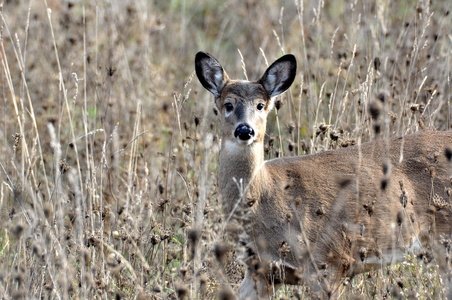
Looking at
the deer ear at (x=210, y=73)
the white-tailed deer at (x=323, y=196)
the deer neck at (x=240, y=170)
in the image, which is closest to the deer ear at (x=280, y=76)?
the white-tailed deer at (x=323, y=196)

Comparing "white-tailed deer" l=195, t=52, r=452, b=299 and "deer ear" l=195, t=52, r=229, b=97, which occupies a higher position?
"deer ear" l=195, t=52, r=229, b=97

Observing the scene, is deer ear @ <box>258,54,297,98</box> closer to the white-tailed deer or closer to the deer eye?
the white-tailed deer

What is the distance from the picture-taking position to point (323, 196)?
15.3ft

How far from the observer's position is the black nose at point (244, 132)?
176 inches

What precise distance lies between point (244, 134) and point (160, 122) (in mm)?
2932

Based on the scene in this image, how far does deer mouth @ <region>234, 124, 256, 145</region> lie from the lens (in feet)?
14.7

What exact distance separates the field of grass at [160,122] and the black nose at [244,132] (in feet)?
0.96

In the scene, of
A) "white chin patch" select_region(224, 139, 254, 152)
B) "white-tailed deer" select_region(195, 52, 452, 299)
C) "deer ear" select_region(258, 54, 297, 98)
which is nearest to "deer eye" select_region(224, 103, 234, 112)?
"white-tailed deer" select_region(195, 52, 452, 299)

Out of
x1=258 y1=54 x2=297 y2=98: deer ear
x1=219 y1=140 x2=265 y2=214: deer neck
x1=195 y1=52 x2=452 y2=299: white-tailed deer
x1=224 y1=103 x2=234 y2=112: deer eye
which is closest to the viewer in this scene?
x1=195 y1=52 x2=452 y2=299: white-tailed deer

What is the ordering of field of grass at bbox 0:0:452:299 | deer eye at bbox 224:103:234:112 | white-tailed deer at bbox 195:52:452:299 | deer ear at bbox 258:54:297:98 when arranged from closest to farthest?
field of grass at bbox 0:0:452:299 → white-tailed deer at bbox 195:52:452:299 → deer eye at bbox 224:103:234:112 → deer ear at bbox 258:54:297:98

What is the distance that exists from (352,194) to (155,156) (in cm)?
258

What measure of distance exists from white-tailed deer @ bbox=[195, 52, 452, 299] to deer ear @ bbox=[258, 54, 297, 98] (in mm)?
68

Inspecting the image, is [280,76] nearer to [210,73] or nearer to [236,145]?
[210,73]

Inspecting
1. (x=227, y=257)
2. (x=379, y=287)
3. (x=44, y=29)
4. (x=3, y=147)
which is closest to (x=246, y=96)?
(x=227, y=257)
